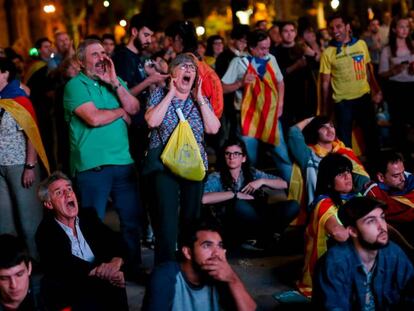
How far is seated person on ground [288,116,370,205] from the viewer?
6.68 meters

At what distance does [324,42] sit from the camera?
12.1 metres

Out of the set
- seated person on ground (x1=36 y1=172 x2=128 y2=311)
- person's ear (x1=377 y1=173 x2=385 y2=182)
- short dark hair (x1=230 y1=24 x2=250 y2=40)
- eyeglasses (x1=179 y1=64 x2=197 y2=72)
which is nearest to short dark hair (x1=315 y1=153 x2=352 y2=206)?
person's ear (x1=377 y1=173 x2=385 y2=182)

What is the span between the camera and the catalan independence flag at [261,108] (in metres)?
7.68

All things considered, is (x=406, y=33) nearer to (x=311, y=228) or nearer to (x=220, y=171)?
(x=220, y=171)

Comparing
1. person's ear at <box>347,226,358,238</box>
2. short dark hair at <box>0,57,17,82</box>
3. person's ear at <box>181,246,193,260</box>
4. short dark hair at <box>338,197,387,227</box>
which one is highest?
short dark hair at <box>0,57,17,82</box>

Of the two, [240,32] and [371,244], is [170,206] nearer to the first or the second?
[371,244]

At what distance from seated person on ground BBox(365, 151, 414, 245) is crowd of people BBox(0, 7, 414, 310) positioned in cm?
1

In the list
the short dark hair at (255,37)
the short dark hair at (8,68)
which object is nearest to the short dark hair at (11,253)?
the short dark hair at (8,68)

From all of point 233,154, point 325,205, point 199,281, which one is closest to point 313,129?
point 233,154

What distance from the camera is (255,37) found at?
757 centimetres

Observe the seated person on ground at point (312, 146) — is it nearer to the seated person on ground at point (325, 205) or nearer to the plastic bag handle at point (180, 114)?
the seated person on ground at point (325, 205)

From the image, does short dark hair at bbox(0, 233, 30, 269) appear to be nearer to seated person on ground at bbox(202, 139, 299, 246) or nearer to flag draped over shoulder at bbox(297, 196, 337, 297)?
flag draped over shoulder at bbox(297, 196, 337, 297)

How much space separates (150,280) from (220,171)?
9.47 ft

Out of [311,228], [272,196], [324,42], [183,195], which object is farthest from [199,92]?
[324,42]
